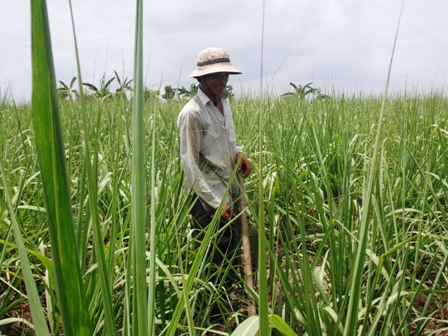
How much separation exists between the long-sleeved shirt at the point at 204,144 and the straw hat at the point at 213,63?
5.0 inches

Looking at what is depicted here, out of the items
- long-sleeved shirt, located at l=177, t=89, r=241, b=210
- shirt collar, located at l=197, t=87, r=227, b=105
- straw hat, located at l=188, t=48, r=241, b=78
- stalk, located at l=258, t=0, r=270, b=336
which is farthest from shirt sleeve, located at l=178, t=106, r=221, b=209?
stalk, located at l=258, t=0, r=270, b=336

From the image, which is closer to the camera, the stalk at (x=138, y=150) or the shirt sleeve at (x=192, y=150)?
the stalk at (x=138, y=150)

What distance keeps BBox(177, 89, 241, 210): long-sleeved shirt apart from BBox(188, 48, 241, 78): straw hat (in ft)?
0.42

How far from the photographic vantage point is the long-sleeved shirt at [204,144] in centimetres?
222

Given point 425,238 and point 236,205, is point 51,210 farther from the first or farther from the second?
point 236,205

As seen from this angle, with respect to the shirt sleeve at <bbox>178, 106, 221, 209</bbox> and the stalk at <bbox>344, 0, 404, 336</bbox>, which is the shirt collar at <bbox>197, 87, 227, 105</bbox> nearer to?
the shirt sleeve at <bbox>178, 106, 221, 209</bbox>

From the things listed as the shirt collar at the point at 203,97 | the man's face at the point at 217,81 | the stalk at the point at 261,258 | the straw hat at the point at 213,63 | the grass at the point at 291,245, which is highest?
the straw hat at the point at 213,63

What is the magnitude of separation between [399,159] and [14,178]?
6.58 feet

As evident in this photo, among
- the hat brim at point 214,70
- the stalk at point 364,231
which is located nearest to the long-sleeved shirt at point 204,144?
the hat brim at point 214,70

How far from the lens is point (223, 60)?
2.31 m

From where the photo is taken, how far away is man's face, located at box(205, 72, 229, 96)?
234 cm

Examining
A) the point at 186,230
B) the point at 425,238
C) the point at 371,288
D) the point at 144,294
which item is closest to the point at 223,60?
the point at 186,230

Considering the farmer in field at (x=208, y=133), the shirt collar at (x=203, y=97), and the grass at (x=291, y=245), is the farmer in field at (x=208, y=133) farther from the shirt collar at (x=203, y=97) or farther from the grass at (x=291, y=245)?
the grass at (x=291, y=245)

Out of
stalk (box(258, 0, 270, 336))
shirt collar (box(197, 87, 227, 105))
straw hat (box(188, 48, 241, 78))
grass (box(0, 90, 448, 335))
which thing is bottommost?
grass (box(0, 90, 448, 335))
